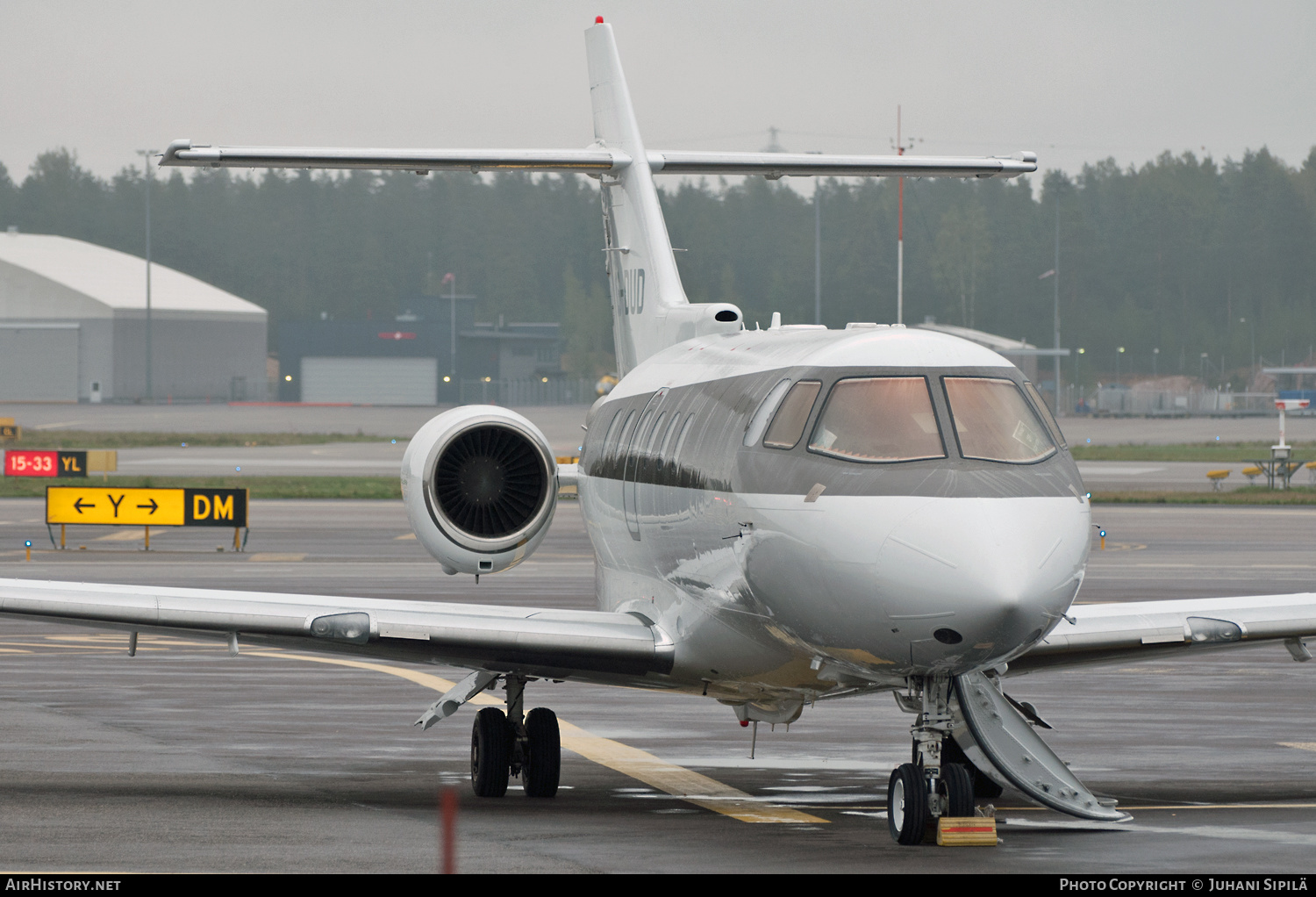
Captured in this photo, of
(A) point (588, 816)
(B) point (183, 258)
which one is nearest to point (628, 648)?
(A) point (588, 816)

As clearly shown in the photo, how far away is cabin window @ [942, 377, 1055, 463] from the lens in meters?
10.1

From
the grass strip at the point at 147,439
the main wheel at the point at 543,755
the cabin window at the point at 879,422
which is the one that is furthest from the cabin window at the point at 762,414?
the grass strip at the point at 147,439

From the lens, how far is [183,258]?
535 feet

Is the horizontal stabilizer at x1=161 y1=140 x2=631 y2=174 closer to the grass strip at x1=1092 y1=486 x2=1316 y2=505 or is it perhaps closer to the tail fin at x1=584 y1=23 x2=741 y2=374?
the tail fin at x1=584 y1=23 x2=741 y2=374

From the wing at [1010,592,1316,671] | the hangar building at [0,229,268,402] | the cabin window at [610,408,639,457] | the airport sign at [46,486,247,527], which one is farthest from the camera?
the hangar building at [0,229,268,402]

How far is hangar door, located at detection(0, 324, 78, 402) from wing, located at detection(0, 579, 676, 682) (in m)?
116

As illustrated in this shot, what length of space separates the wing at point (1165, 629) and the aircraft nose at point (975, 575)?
2.42 meters

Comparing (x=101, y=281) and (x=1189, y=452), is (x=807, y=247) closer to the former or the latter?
(x=1189, y=452)

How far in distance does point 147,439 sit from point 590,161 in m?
66.3

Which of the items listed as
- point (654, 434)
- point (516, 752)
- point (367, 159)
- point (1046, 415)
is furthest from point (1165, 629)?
point (367, 159)

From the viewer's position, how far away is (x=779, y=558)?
10258 mm

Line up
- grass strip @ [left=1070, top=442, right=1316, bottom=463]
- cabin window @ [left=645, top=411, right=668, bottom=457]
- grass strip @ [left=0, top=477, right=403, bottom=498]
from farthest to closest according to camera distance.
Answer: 1. grass strip @ [left=1070, top=442, right=1316, bottom=463]
2. grass strip @ [left=0, top=477, right=403, bottom=498]
3. cabin window @ [left=645, top=411, right=668, bottom=457]

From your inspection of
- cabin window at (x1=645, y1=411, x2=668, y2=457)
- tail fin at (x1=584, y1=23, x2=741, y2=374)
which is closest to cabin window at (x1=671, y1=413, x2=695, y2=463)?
cabin window at (x1=645, y1=411, x2=668, y2=457)

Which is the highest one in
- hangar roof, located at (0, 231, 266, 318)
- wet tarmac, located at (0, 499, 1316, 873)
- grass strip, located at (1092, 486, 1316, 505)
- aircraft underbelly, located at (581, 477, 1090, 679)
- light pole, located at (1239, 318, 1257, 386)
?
hangar roof, located at (0, 231, 266, 318)
